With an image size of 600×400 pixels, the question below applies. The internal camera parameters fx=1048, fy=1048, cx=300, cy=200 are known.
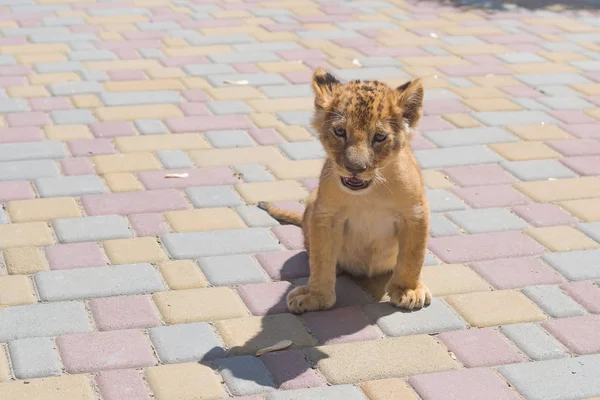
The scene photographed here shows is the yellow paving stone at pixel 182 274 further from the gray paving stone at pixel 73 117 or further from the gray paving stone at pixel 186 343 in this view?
the gray paving stone at pixel 73 117

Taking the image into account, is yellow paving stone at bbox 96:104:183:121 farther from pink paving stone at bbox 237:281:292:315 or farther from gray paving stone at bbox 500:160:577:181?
pink paving stone at bbox 237:281:292:315

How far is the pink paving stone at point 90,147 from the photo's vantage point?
657 cm

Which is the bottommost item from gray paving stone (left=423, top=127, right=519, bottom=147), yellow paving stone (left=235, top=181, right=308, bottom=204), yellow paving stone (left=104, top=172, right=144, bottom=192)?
yellow paving stone (left=104, top=172, right=144, bottom=192)

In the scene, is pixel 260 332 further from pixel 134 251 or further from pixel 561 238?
pixel 561 238

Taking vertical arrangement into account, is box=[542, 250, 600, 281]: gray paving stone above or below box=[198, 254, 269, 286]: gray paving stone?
above

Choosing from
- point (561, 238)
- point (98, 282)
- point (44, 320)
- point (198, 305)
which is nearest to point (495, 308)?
point (561, 238)

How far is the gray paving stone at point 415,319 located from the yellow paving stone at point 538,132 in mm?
2549

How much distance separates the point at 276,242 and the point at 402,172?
103cm

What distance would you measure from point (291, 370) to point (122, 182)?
89.8 inches

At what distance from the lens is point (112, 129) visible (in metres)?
6.98

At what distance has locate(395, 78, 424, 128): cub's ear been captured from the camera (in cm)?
457

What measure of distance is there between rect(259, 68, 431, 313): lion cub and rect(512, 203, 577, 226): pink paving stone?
1.16m

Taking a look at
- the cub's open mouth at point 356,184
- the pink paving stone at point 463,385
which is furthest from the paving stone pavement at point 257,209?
the cub's open mouth at point 356,184

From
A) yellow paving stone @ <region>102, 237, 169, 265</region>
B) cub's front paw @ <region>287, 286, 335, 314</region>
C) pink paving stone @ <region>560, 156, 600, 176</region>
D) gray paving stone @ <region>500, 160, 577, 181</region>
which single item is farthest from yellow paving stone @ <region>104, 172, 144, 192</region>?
pink paving stone @ <region>560, 156, 600, 176</region>
